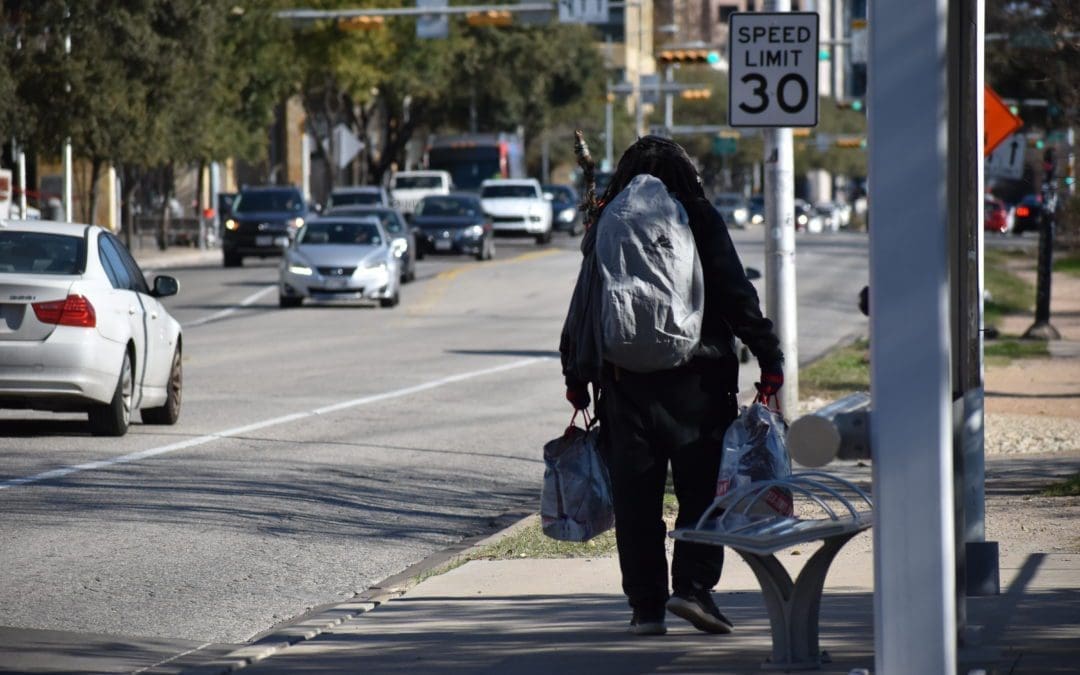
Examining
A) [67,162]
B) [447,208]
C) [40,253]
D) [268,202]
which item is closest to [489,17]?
[447,208]

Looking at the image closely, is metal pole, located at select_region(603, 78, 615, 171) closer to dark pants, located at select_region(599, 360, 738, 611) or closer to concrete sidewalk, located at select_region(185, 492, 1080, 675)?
concrete sidewalk, located at select_region(185, 492, 1080, 675)

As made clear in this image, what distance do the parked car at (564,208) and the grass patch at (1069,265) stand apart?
16.5 m

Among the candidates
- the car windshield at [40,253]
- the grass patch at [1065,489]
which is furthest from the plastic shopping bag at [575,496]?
the car windshield at [40,253]

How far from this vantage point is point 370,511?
1101cm

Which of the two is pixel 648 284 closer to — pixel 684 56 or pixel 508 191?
pixel 684 56

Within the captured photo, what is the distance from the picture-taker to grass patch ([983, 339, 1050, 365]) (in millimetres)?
23416

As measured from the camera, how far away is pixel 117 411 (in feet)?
46.0

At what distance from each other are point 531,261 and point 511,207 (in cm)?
1078

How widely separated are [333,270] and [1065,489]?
21.7 m

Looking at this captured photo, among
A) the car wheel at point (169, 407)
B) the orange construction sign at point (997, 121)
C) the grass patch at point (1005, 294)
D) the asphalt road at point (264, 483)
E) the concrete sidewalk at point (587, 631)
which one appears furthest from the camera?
the grass patch at point (1005, 294)

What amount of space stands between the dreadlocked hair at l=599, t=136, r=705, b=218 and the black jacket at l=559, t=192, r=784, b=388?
0.27 ft

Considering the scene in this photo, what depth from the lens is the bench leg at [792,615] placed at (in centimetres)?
631

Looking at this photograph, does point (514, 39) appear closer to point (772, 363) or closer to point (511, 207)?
point (511, 207)

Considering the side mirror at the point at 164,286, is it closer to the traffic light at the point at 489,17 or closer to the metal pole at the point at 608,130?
the traffic light at the point at 489,17
